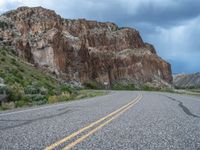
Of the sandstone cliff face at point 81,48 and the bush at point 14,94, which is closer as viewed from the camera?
the bush at point 14,94

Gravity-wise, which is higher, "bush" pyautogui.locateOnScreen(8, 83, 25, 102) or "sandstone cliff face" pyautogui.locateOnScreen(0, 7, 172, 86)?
"sandstone cliff face" pyautogui.locateOnScreen(0, 7, 172, 86)

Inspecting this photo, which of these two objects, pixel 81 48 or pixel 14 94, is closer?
pixel 14 94

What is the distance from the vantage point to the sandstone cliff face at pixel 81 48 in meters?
107

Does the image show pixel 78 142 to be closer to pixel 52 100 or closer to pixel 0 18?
pixel 52 100

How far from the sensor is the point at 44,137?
7871 mm

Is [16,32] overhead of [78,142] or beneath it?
overhead

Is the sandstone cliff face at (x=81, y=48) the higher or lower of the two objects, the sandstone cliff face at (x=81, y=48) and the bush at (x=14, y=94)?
the higher

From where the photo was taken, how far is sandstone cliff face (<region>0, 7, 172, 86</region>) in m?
107

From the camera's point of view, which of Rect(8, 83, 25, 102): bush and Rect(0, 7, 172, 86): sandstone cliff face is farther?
Rect(0, 7, 172, 86): sandstone cliff face

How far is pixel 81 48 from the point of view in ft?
397

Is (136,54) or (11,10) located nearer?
(11,10)

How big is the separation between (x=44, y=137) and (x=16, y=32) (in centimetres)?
10304

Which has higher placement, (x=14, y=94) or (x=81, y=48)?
(x=81, y=48)

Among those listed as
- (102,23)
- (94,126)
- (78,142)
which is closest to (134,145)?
(78,142)
